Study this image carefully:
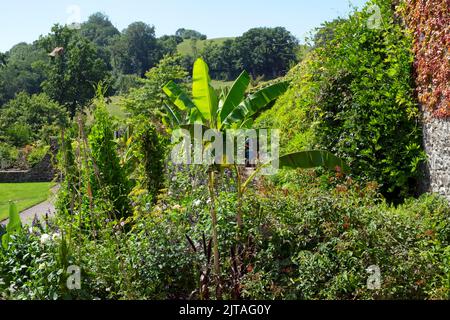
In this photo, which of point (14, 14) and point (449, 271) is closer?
point (449, 271)

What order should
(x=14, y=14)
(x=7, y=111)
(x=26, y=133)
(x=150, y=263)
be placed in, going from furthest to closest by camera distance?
(x=7, y=111), (x=26, y=133), (x=14, y=14), (x=150, y=263)

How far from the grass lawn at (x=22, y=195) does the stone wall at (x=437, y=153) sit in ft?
30.5

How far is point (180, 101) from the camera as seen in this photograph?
24.2ft

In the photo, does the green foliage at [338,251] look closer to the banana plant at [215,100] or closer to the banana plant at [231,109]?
the banana plant at [231,109]

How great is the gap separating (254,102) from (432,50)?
2.58 meters

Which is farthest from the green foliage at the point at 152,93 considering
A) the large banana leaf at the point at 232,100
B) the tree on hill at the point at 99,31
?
the tree on hill at the point at 99,31

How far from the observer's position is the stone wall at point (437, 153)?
22.3 feet

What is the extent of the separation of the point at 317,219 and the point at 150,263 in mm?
1854

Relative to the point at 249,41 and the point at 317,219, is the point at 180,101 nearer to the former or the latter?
the point at 317,219

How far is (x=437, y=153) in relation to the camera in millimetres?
7082

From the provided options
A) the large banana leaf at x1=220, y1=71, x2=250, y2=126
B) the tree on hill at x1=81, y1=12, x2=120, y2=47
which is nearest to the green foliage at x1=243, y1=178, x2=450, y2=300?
the large banana leaf at x1=220, y1=71, x2=250, y2=126

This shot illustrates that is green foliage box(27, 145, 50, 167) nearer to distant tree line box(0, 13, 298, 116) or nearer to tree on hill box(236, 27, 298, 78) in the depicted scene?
distant tree line box(0, 13, 298, 116)

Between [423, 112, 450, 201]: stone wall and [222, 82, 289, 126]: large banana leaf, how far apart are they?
2.18m
